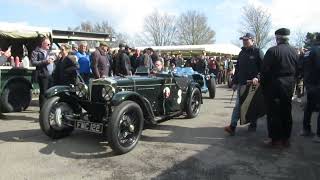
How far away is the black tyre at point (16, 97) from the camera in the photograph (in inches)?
426

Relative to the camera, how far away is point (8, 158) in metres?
6.67

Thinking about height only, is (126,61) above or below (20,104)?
above

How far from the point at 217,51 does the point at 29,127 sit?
26.6 metres

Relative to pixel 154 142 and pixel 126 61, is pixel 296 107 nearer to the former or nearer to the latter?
pixel 126 61

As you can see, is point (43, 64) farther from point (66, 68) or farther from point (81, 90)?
point (81, 90)

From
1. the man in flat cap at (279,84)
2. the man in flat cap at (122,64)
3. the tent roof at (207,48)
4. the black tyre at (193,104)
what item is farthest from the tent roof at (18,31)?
the tent roof at (207,48)

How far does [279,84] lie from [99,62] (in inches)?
192

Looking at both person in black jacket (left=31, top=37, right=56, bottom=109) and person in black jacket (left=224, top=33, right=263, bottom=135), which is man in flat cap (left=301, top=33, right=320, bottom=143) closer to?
person in black jacket (left=224, top=33, right=263, bottom=135)

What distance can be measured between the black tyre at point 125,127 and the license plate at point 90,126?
34 cm

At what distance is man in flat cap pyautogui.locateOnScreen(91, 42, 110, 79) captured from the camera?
35.2 ft

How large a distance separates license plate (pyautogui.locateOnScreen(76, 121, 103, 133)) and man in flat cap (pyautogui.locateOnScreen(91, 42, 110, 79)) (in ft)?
11.5

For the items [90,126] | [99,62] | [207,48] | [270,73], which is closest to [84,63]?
[99,62]

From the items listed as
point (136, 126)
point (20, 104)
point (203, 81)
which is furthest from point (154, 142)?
point (203, 81)

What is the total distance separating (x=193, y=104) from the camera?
1038 centimetres
